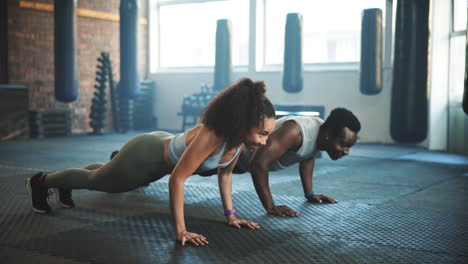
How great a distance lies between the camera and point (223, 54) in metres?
7.68

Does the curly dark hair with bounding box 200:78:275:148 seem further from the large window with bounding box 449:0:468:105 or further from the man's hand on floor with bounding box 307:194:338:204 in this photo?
the large window with bounding box 449:0:468:105

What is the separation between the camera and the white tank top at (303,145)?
2771mm

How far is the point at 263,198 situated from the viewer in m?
2.67

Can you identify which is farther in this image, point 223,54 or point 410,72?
point 223,54

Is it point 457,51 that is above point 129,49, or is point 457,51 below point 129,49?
above

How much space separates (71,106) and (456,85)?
20.4ft

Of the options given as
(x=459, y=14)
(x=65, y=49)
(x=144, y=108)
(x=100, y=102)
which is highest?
(x=459, y=14)

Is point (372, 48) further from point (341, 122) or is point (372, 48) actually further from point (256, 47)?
point (341, 122)

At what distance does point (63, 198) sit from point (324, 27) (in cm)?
638

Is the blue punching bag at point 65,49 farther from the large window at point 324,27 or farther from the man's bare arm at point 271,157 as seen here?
the large window at point 324,27

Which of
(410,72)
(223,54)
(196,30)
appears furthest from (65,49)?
(196,30)

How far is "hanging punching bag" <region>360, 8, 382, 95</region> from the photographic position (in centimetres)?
620

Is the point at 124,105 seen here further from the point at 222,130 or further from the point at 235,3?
the point at 222,130

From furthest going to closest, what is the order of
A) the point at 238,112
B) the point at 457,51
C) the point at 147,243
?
the point at 457,51
the point at 147,243
the point at 238,112
